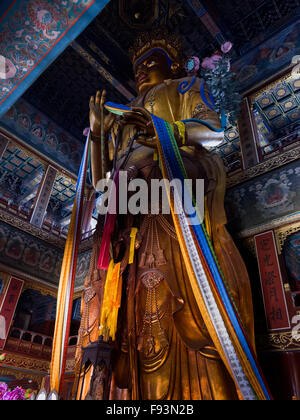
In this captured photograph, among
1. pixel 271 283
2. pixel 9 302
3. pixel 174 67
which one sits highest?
pixel 174 67

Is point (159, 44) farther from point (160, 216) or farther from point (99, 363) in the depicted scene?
point (99, 363)

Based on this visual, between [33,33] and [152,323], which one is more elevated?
[33,33]

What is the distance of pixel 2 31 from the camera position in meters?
2.23

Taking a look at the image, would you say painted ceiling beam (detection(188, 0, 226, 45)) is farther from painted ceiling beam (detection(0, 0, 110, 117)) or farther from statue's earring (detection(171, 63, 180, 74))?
painted ceiling beam (detection(0, 0, 110, 117))

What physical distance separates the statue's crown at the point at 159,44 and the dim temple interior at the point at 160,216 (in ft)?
0.10

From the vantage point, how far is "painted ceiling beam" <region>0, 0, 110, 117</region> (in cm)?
212

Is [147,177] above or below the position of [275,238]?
above

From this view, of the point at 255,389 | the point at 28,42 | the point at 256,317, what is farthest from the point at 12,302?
the point at 255,389

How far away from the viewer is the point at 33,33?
224cm

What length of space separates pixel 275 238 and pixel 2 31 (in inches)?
128

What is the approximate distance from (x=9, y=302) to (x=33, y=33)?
4930mm

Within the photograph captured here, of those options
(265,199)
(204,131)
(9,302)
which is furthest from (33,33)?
(9,302)

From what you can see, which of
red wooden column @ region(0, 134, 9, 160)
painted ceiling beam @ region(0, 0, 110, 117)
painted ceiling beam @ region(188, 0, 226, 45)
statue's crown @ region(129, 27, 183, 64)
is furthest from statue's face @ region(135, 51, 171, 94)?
red wooden column @ region(0, 134, 9, 160)

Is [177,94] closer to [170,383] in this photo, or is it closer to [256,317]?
[256,317]
